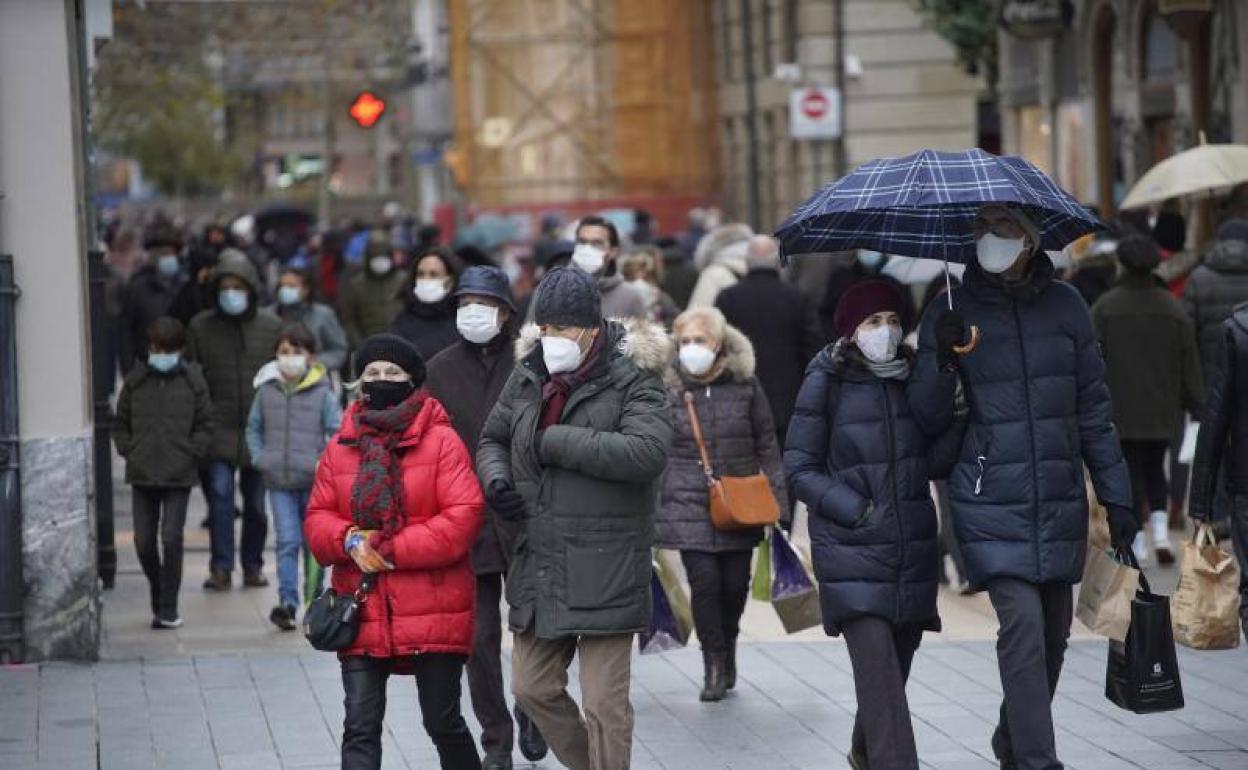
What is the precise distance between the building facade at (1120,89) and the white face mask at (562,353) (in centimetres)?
1400

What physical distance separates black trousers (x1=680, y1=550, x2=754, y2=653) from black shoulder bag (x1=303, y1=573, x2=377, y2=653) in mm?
3189

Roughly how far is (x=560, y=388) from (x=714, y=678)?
301 cm

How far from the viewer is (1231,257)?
48.4 feet

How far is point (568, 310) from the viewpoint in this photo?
802 cm

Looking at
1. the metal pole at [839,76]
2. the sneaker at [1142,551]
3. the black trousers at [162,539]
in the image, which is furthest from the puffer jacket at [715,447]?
the metal pole at [839,76]

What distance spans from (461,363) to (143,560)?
4264 mm

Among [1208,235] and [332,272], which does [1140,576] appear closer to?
[1208,235]

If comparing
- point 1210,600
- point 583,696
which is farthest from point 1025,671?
point 583,696

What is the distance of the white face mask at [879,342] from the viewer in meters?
8.21

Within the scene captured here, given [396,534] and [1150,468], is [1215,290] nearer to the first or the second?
[1150,468]

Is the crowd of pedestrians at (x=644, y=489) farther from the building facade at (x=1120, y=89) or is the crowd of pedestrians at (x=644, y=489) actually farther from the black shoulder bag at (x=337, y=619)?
the building facade at (x=1120, y=89)

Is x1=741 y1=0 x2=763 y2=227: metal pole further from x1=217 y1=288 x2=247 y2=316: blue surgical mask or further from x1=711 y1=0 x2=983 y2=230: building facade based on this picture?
x1=217 y1=288 x2=247 y2=316: blue surgical mask

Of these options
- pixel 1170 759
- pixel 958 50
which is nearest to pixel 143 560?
pixel 1170 759

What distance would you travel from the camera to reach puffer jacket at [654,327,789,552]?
10.8 m
